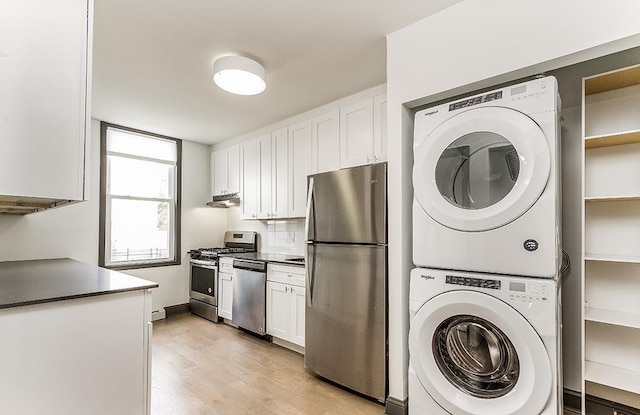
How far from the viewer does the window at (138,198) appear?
13.2 ft

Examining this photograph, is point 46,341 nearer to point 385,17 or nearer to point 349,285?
point 349,285

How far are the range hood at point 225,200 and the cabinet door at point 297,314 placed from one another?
6.25 ft

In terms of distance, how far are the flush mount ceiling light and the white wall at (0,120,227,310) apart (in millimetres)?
1327

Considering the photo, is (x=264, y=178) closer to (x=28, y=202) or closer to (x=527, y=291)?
(x=28, y=202)

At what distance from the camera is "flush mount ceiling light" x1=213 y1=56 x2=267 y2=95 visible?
2408 millimetres

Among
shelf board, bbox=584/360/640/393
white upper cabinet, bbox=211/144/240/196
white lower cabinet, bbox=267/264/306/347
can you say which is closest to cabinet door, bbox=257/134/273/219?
white upper cabinet, bbox=211/144/240/196

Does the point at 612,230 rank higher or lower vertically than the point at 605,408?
higher

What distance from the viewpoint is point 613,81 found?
69.7 inches

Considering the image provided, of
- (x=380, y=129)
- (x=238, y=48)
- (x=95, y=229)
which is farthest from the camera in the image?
(x=95, y=229)

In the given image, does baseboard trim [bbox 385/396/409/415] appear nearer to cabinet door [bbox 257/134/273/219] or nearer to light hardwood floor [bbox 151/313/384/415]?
light hardwood floor [bbox 151/313/384/415]

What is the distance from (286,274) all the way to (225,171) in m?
2.27

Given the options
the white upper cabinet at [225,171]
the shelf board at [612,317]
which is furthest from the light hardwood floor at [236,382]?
the white upper cabinet at [225,171]

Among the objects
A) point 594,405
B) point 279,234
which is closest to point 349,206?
point 594,405

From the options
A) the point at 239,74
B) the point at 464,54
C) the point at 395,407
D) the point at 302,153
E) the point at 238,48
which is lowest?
the point at 395,407
